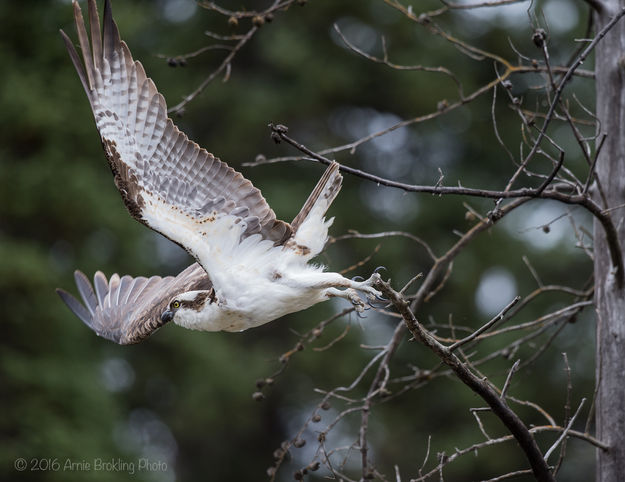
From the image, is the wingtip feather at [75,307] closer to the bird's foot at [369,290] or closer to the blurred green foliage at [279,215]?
the bird's foot at [369,290]

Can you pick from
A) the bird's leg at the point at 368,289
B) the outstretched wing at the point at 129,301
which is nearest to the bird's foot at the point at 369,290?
the bird's leg at the point at 368,289

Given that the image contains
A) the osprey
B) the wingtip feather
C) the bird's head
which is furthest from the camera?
the wingtip feather

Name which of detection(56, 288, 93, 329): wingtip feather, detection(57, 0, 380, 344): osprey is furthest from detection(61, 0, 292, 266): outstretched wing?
detection(56, 288, 93, 329): wingtip feather

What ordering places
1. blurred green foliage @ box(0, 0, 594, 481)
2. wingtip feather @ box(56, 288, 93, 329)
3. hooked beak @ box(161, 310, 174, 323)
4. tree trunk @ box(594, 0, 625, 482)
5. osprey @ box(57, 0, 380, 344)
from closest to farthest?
tree trunk @ box(594, 0, 625, 482) < osprey @ box(57, 0, 380, 344) < hooked beak @ box(161, 310, 174, 323) < wingtip feather @ box(56, 288, 93, 329) < blurred green foliage @ box(0, 0, 594, 481)

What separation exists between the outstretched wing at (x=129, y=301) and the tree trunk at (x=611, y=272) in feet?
6.65

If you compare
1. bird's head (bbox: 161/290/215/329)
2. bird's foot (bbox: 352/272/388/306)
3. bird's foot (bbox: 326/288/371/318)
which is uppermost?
bird's foot (bbox: 352/272/388/306)

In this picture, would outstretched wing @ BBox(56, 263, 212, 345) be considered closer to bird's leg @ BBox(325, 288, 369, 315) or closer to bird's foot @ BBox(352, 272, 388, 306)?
bird's leg @ BBox(325, 288, 369, 315)

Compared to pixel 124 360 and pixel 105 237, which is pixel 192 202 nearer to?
pixel 105 237

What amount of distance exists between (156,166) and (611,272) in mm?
2234

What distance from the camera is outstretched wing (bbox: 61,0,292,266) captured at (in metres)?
4.44

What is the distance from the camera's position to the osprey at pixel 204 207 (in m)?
4.42

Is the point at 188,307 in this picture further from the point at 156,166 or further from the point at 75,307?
the point at 75,307

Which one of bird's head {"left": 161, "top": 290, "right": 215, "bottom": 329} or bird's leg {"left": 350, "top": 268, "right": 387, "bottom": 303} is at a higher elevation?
bird's leg {"left": 350, "top": 268, "right": 387, "bottom": 303}

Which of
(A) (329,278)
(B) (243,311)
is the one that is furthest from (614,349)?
(B) (243,311)
